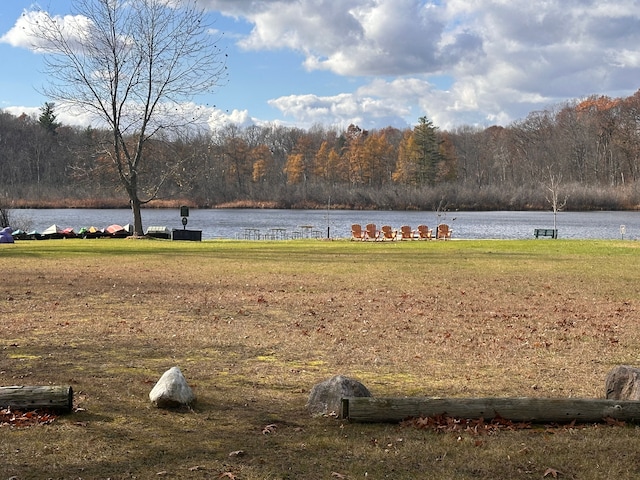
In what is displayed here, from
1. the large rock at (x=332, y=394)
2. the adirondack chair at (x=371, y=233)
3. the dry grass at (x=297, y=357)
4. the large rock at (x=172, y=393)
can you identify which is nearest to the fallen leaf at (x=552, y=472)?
the dry grass at (x=297, y=357)

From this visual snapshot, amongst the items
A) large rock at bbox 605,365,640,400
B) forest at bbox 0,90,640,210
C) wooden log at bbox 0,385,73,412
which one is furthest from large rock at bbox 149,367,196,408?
forest at bbox 0,90,640,210

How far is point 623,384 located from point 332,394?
2.68m

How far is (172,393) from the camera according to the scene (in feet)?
19.4

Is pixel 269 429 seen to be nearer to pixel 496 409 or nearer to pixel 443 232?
pixel 496 409

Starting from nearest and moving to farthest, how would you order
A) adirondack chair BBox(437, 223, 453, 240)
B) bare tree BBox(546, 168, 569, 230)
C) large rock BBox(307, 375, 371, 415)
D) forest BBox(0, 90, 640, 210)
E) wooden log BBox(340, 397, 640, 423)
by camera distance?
wooden log BBox(340, 397, 640, 423) < large rock BBox(307, 375, 371, 415) < adirondack chair BBox(437, 223, 453, 240) < bare tree BBox(546, 168, 569, 230) < forest BBox(0, 90, 640, 210)

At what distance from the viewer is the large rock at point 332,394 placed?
576 centimetres

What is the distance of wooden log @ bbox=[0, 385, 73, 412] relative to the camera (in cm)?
559

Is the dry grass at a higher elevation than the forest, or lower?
lower

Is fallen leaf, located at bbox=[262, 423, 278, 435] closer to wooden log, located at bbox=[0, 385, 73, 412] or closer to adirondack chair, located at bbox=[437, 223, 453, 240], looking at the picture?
wooden log, located at bbox=[0, 385, 73, 412]

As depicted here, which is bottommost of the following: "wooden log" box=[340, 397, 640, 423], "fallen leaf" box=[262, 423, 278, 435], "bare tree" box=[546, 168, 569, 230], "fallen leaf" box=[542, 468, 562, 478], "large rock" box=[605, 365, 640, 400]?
"fallen leaf" box=[542, 468, 562, 478]

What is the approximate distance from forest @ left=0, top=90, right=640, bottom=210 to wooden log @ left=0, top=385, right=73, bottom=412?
267 ft

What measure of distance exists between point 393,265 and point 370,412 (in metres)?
14.2

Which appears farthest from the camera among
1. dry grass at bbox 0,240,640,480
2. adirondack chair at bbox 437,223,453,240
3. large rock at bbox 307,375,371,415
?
adirondack chair at bbox 437,223,453,240

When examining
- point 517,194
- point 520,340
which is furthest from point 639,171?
point 520,340
